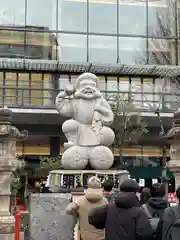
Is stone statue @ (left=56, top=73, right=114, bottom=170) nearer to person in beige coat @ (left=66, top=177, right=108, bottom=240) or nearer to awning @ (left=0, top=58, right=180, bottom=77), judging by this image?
person in beige coat @ (left=66, top=177, right=108, bottom=240)

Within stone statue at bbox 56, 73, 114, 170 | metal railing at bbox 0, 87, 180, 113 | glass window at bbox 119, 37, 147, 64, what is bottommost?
stone statue at bbox 56, 73, 114, 170

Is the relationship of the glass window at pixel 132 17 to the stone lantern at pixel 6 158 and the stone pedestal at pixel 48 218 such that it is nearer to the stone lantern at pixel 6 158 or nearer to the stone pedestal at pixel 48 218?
the stone lantern at pixel 6 158

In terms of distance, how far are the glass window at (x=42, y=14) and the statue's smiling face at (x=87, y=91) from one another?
15.3 metres

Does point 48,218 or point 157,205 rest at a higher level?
point 157,205

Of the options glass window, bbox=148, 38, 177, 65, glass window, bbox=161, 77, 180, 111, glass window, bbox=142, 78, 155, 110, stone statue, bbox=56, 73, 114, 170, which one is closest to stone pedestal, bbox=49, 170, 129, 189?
stone statue, bbox=56, 73, 114, 170

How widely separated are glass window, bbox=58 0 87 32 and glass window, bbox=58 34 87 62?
46 centimetres

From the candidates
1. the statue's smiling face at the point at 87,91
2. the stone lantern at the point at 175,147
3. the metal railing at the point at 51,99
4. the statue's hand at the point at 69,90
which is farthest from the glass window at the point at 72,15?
the statue's smiling face at the point at 87,91

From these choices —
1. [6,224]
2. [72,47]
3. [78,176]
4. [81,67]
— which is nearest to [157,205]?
[78,176]

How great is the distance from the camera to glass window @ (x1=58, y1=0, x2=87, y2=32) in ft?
81.8

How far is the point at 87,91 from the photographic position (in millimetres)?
10117

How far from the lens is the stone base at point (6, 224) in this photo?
1052 centimetres

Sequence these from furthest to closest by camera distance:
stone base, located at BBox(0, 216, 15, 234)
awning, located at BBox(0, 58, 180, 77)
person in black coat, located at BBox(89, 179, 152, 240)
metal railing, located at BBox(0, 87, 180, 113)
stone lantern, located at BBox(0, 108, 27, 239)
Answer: metal railing, located at BBox(0, 87, 180, 113)
awning, located at BBox(0, 58, 180, 77)
stone lantern, located at BBox(0, 108, 27, 239)
stone base, located at BBox(0, 216, 15, 234)
person in black coat, located at BBox(89, 179, 152, 240)

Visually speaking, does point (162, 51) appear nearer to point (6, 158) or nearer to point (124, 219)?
point (6, 158)

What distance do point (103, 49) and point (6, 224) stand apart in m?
16.1
